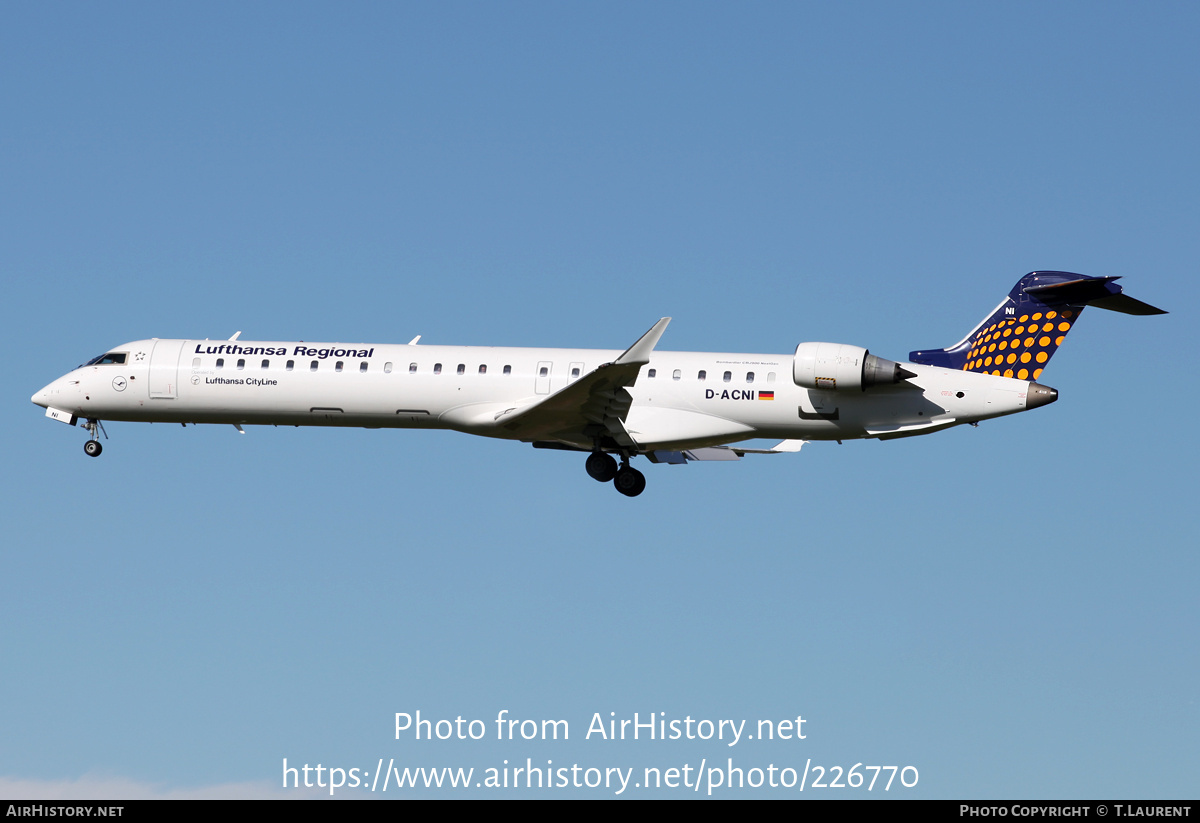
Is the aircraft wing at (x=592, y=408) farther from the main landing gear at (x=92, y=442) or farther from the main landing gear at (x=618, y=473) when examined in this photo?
the main landing gear at (x=92, y=442)

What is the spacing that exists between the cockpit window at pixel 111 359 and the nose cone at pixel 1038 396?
19.6 m

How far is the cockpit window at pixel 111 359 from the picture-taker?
92.6 ft

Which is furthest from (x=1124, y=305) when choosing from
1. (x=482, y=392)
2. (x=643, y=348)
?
(x=482, y=392)

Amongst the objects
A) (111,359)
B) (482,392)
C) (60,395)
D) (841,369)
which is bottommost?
(841,369)

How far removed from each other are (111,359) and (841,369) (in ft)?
53.4

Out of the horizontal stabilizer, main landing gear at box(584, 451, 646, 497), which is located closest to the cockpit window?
main landing gear at box(584, 451, 646, 497)

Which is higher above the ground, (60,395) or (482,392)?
(60,395)

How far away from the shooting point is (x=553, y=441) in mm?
27781

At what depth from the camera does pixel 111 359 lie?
93.0ft

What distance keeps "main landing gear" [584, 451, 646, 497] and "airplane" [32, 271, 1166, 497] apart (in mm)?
31

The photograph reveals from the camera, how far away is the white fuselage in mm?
25344

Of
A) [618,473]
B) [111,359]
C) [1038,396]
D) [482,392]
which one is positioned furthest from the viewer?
[111,359]

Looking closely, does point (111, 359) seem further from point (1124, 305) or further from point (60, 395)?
point (1124, 305)

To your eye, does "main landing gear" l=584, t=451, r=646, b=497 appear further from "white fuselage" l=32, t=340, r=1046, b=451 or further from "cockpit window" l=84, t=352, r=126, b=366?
"cockpit window" l=84, t=352, r=126, b=366
